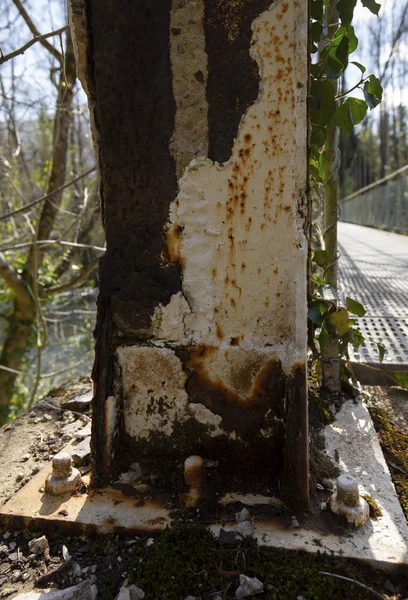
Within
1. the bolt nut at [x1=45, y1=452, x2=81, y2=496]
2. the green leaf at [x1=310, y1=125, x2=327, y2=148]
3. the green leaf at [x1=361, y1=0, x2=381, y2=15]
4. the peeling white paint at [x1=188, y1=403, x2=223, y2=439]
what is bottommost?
the bolt nut at [x1=45, y1=452, x2=81, y2=496]

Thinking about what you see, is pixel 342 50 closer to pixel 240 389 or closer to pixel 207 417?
pixel 240 389

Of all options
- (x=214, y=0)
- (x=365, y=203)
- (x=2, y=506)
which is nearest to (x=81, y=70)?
(x=214, y=0)

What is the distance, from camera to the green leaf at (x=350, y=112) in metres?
1.58

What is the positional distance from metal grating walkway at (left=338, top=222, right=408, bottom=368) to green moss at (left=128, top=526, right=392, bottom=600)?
1316 millimetres

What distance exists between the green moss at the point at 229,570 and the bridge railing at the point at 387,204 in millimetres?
9797

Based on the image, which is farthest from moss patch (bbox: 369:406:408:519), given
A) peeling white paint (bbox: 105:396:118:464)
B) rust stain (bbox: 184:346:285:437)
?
peeling white paint (bbox: 105:396:118:464)

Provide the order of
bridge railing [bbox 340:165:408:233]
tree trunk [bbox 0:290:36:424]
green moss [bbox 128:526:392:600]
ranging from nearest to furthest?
green moss [bbox 128:526:392:600] < tree trunk [bbox 0:290:36:424] < bridge railing [bbox 340:165:408:233]

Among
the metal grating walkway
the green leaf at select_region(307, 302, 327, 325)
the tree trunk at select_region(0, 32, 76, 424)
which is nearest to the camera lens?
the green leaf at select_region(307, 302, 327, 325)

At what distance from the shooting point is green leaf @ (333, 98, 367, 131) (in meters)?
1.58

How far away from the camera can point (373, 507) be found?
125 centimetres

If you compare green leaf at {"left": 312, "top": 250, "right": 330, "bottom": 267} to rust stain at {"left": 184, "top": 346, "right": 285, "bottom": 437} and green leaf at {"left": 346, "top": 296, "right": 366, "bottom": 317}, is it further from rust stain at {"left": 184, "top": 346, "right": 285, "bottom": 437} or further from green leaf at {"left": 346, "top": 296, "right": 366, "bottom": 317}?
rust stain at {"left": 184, "top": 346, "right": 285, "bottom": 437}

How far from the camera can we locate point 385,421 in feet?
6.05

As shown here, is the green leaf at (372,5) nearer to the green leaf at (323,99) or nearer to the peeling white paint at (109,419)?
the green leaf at (323,99)

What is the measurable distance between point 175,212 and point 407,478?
1.14 m
